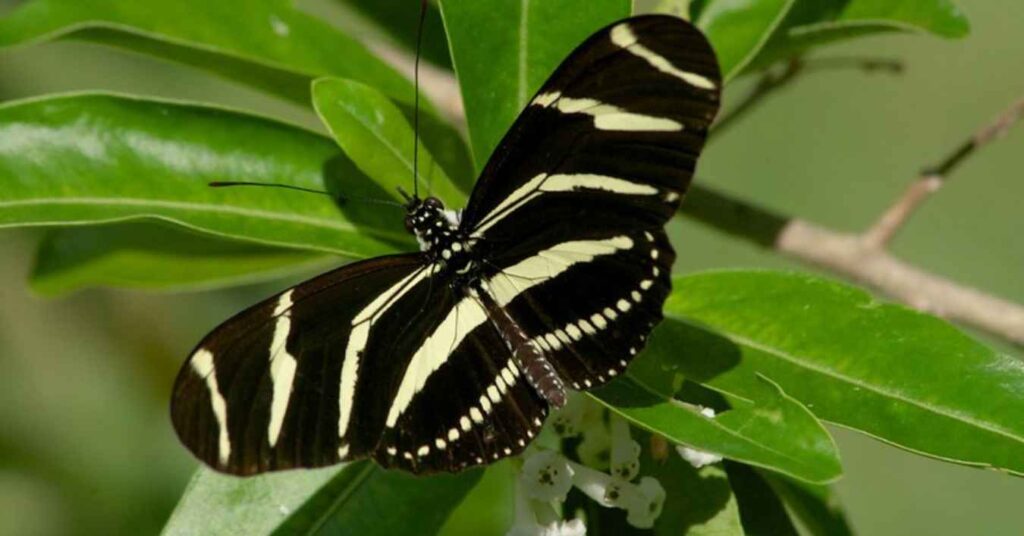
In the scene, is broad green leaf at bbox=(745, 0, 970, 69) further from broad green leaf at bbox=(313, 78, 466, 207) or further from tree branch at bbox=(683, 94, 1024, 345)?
broad green leaf at bbox=(313, 78, 466, 207)

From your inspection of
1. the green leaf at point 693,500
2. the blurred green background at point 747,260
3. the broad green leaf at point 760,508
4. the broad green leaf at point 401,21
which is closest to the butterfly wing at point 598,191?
the green leaf at point 693,500

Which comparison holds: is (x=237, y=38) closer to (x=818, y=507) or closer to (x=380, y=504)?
(x=380, y=504)

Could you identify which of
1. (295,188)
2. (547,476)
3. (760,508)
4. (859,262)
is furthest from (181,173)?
(859,262)

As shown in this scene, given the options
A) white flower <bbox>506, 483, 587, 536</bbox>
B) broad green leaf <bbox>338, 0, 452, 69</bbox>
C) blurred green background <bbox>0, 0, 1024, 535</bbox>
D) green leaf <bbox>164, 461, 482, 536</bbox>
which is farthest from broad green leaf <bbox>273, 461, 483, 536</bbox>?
blurred green background <bbox>0, 0, 1024, 535</bbox>

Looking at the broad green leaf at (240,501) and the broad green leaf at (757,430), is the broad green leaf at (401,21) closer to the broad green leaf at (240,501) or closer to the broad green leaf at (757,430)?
the broad green leaf at (240,501)

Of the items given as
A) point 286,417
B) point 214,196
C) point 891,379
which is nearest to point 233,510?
point 286,417

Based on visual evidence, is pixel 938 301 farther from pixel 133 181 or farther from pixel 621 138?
pixel 133 181
